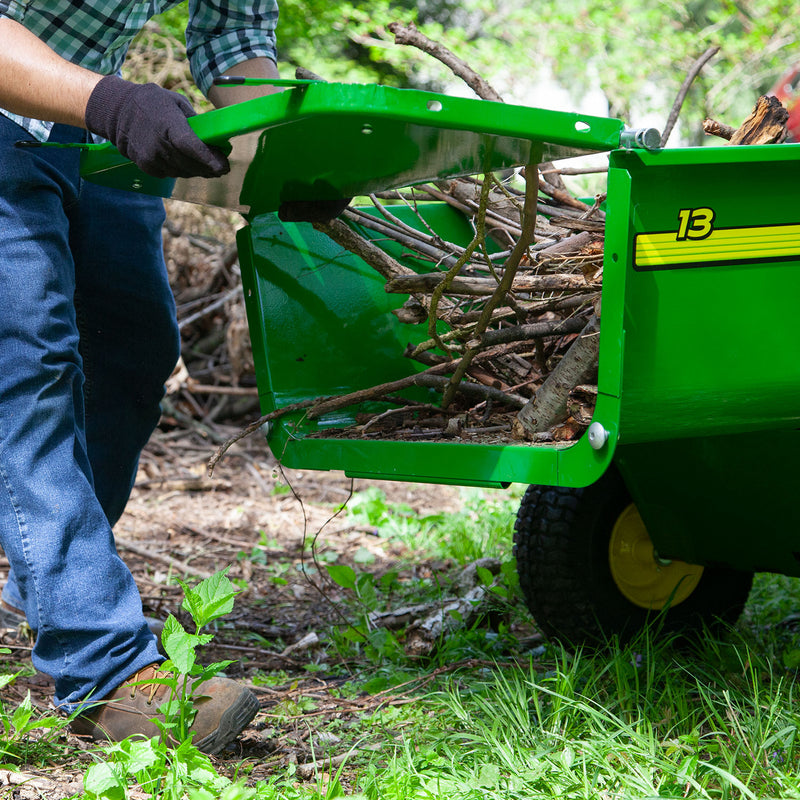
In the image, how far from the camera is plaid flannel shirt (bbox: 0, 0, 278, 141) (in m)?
1.83

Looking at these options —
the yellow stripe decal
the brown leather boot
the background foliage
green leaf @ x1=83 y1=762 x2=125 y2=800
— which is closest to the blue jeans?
the brown leather boot

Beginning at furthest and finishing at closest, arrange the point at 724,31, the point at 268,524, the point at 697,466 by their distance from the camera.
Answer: the point at 724,31
the point at 268,524
the point at 697,466

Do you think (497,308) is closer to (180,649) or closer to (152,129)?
(152,129)

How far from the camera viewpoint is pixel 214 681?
1.71m

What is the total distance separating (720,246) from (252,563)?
2239mm

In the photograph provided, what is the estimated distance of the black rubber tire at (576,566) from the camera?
7.27ft

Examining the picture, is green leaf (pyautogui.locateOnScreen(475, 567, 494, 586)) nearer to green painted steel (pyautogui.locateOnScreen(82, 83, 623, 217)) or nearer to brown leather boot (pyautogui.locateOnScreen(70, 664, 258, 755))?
brown leather boot (pyautogui.locateOnScreen(70, 664, 258, 755))

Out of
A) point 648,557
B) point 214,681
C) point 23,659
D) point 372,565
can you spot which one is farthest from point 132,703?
point 372,565

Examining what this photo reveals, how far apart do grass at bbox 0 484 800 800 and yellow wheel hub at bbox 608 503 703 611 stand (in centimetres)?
9

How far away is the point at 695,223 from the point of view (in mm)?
1490

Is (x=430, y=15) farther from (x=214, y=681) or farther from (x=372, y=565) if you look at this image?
(x=214, y=681)

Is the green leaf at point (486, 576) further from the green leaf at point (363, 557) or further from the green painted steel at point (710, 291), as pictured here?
the green painted steel at point (710, 291)

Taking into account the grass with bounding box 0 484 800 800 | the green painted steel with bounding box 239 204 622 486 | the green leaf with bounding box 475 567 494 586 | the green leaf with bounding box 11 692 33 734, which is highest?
the green painted steel with bounding box 239 204 622 486

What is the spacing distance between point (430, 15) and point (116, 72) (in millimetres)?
13641
